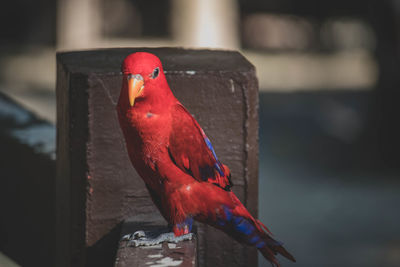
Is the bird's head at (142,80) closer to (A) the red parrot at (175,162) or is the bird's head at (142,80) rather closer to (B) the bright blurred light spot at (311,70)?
(A) the red parrot at (175,162)

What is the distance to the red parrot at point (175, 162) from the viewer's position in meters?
2.03

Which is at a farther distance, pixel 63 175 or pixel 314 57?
pixel 314 57

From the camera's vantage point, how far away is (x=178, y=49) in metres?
2.91

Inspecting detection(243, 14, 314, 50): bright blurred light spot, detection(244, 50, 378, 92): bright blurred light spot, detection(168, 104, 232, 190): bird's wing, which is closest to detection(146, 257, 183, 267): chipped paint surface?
detection(168, 104, 232, 190): bird's wing

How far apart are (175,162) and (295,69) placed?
28.7 ft

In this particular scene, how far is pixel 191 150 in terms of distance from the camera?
84.1 inches

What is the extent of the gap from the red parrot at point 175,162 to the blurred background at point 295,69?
12.4ft

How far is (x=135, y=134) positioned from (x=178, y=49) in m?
0.91

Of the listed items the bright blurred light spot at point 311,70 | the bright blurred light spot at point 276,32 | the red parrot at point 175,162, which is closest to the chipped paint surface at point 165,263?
the red parrot at point 175,162

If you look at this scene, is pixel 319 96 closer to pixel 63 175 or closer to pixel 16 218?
pixel 16 218

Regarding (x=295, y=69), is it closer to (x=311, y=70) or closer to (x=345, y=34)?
(x=311, y=70)

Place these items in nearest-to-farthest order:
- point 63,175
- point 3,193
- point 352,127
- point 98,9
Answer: point 63,175 < point 3,193 < point 352,127 < point 98,9

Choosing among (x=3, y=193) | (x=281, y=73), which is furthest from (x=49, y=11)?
(x=3, y=193)

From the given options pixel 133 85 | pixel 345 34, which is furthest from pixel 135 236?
pixel 345 34
